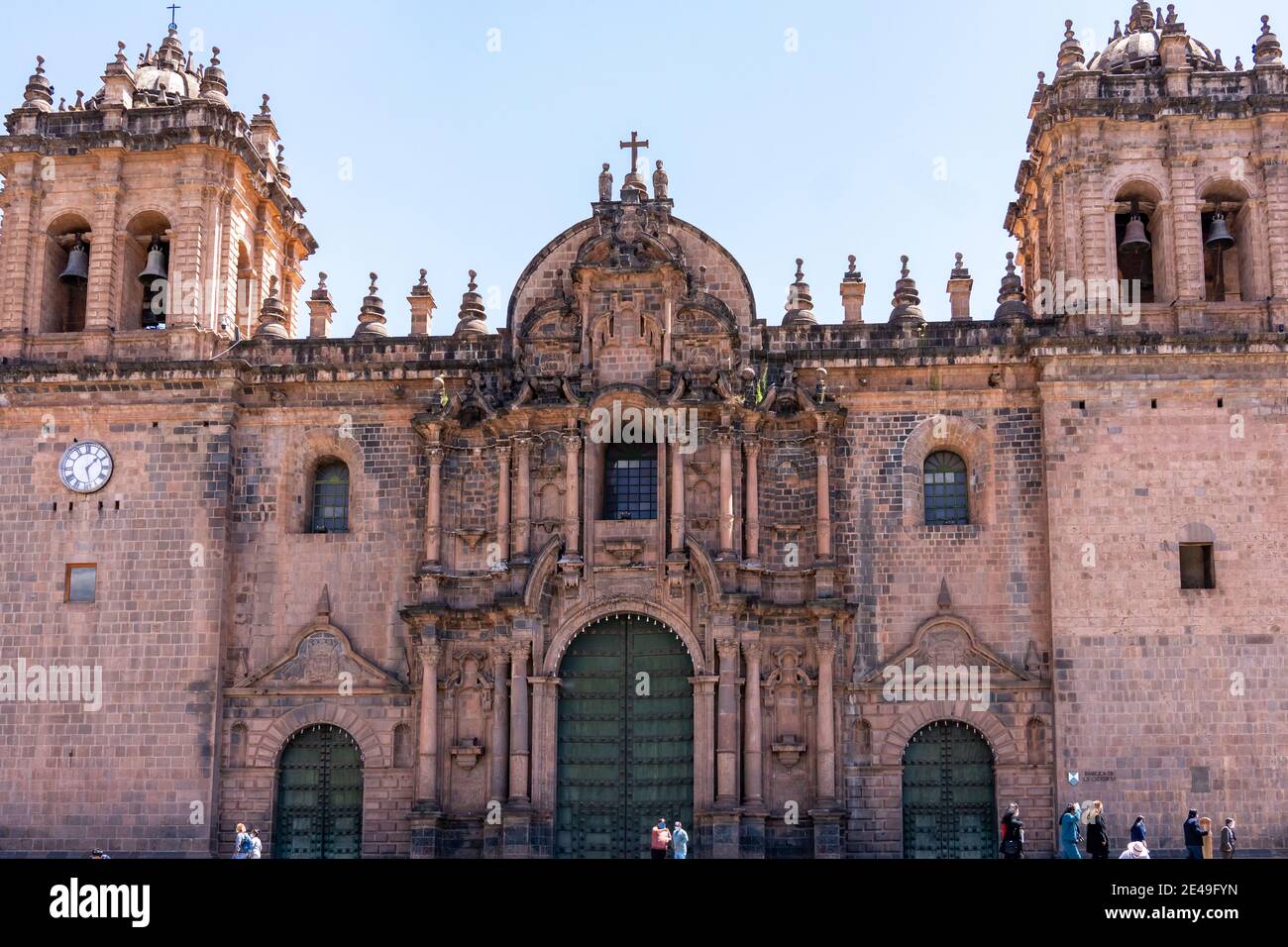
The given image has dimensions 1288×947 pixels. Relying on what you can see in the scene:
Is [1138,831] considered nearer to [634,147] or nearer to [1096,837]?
[1096,837]

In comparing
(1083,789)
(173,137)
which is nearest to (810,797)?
(1083,789)

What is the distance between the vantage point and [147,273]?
32719 mm

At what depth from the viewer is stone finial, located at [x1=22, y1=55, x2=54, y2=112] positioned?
33469 millimetres

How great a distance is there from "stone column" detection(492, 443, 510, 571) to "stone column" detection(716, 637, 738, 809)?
4.40 metres

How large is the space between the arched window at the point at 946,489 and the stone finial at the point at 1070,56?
7.94m

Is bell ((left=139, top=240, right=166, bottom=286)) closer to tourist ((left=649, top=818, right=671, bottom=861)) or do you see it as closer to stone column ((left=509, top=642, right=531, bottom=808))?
stone column ((left=509, top=642, right=531, bottom=808))

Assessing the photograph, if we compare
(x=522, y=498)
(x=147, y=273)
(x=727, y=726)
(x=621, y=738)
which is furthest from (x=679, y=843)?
(x=147, y=273)

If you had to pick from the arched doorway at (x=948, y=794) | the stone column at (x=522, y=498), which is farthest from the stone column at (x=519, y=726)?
the arched doorway at (x=948, y=794)

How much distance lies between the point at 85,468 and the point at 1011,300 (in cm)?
1839

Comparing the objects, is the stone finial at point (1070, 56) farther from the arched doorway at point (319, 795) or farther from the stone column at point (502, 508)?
the arched doorway at point (319, 795)

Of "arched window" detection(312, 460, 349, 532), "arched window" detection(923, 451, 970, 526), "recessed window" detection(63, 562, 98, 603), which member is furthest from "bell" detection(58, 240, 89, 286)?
"arched window" detection(923, 451, 970, 526)

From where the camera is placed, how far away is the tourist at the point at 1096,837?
26141 millimetres
